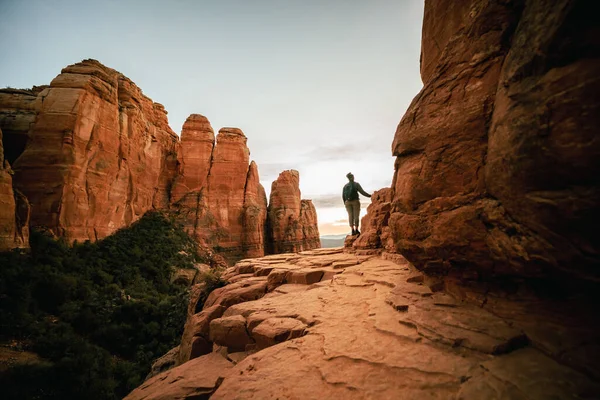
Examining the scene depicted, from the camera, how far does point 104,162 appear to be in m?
17.7

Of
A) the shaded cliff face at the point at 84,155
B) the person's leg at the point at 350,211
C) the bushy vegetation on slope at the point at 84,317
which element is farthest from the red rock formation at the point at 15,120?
the person's leg at the point at 350,211

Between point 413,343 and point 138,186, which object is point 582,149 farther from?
point 138,186

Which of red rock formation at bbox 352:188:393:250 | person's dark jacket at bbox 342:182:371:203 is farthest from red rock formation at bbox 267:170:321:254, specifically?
red rock formation at bbox 352:188:393:250

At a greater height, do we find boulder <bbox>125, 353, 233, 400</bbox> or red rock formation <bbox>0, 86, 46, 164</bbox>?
red rock formation <bbox>0, 86, 46, 164</bbox>

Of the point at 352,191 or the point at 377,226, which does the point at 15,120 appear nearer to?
the point at 352,191

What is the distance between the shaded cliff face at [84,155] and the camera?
1474cm

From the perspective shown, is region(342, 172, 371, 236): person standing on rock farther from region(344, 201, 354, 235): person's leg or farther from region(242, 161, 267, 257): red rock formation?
region(242, 161, 267, 257): red rock formation

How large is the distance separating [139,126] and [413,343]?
27.8 m

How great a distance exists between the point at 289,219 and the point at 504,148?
3485 centimetres

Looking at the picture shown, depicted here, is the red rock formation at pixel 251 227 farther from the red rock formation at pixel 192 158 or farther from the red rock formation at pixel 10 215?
the red rock formation at pixel 10 215

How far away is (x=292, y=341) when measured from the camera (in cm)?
320

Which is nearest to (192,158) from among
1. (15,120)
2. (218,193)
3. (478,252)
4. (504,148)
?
(218,193)

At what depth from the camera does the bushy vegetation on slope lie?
26.3ft

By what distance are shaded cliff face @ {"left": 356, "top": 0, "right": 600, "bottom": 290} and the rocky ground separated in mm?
574
